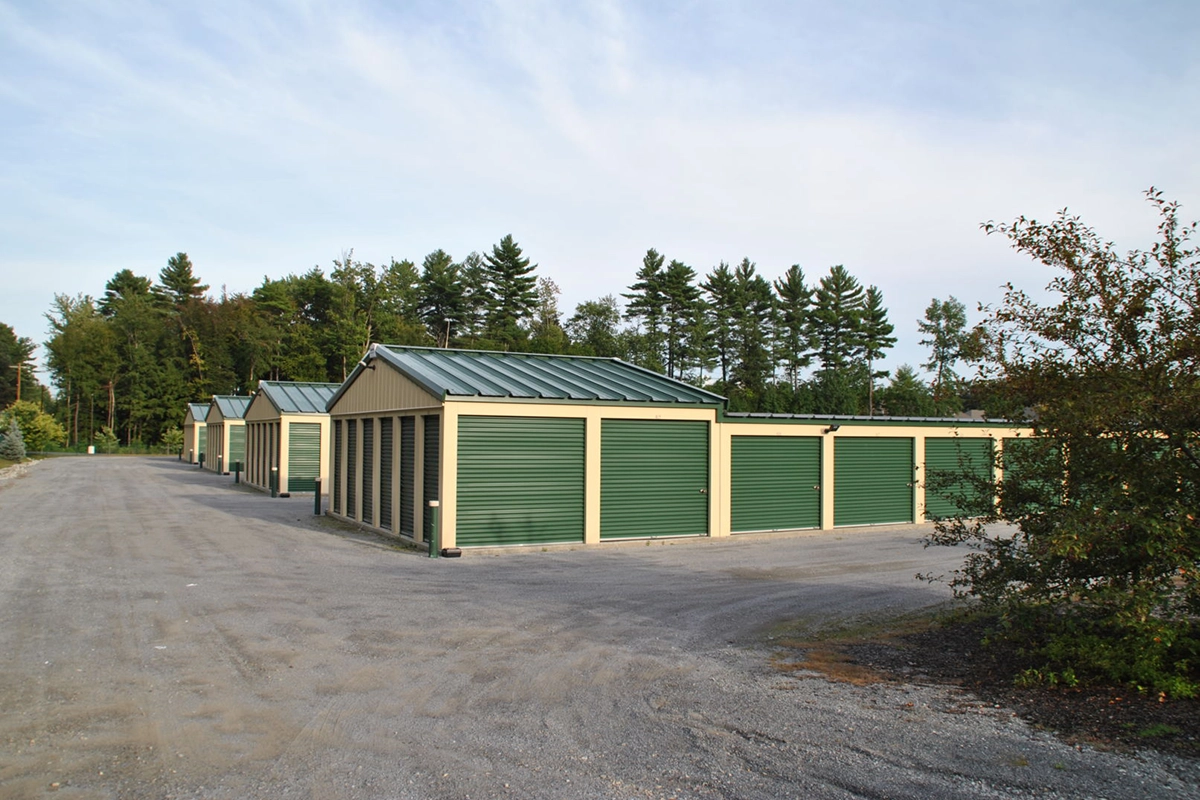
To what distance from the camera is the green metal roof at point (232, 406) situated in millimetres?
44075

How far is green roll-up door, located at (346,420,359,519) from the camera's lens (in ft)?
67.2

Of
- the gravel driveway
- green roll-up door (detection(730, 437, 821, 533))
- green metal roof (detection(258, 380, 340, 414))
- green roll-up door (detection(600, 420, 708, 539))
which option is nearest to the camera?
the gravel driveway

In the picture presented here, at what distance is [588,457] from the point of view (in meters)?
16.6

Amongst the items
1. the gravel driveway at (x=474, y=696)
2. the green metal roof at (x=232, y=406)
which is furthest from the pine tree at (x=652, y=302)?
the gravel driveway at (x=474, y=696)

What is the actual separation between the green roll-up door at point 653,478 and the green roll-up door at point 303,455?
17289 millimetres

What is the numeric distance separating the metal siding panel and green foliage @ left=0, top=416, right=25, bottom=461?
44.5 m

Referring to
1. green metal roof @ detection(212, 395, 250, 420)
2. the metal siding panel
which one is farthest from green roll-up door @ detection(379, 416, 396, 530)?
green metal roof @ detection(212, 395, 250, 420)

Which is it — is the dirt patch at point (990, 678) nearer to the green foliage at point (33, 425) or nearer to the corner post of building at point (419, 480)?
the corner post of building at point (419, 480)

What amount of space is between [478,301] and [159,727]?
7118 cm

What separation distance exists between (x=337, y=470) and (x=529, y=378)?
7182 mm

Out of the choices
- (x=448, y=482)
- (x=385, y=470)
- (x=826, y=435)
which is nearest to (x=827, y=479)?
(x=826, y=435)

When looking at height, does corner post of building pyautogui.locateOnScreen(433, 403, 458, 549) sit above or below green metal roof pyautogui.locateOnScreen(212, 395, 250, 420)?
below

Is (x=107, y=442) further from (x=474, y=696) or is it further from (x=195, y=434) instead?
(x=474, y=696)

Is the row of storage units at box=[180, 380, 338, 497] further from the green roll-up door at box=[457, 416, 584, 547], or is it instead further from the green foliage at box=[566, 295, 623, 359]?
the green foliage at box=[566, 295, 623, 359]
